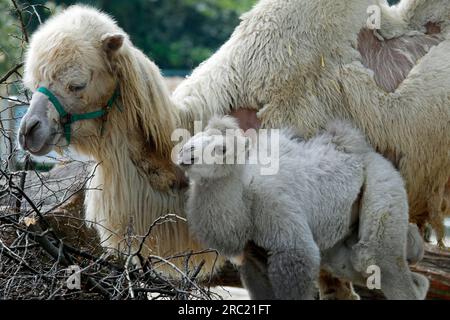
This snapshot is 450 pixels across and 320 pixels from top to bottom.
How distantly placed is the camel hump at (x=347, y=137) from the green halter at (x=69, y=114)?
1.27 meters

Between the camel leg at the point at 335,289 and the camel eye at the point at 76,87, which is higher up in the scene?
the camel eye at the point at 76,87

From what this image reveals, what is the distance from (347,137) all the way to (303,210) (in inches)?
27.5

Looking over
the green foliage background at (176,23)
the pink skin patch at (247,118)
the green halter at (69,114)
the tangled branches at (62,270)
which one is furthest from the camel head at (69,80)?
the green foliage background at (176,23)

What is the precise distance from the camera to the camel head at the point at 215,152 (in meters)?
4.56

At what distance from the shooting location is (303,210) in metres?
4.90

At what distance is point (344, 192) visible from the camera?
5.11 metres

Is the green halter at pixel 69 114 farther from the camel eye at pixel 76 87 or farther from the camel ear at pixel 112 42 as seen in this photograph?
the camel ear at pixel 112 42

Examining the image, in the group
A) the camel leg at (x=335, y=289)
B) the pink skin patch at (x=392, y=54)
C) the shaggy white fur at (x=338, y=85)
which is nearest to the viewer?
the shaggy white fur at (x=338, y=85)

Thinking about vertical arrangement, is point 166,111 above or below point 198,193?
above
